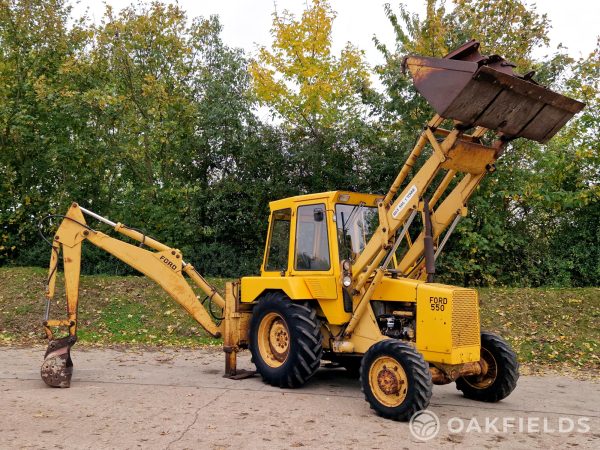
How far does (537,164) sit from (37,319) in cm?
1359

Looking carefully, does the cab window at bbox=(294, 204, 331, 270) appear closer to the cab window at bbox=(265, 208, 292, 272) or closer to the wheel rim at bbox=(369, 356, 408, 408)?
the cab window at bbox=(265, 208, 292, 272)

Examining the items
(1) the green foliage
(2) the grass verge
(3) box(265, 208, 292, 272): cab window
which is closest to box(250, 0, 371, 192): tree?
(1) the green foliage

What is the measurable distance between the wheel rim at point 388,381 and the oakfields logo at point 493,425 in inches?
11.3

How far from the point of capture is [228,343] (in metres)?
9.24

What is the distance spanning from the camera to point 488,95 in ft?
21.7

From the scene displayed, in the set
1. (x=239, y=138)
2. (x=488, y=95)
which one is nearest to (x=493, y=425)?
(x=488, y=95)

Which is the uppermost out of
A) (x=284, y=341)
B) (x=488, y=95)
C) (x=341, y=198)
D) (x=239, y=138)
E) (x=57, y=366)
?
(x=239, y=138)

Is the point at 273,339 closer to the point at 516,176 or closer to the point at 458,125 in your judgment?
the point at 458,125

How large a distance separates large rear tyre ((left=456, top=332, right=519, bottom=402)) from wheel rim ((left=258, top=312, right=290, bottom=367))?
2.46 meters

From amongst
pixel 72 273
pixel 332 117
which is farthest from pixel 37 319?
pixel 332 117

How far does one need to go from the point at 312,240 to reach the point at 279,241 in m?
0.74

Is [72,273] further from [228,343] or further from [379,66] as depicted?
[379,66]

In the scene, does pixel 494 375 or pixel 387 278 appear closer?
pixel 494 375

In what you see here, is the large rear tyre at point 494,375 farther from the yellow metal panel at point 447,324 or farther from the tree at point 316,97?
the tree at point 316,97
